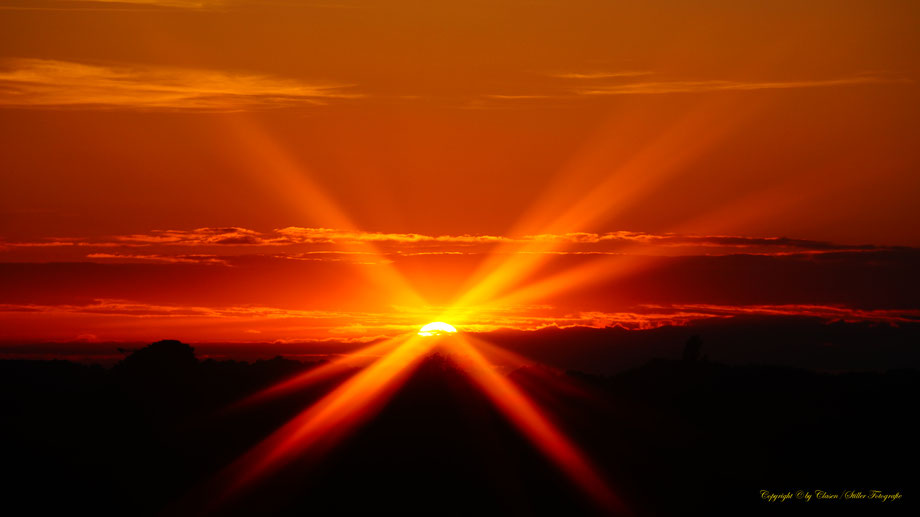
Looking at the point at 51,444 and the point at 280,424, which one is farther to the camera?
the point at 280,424

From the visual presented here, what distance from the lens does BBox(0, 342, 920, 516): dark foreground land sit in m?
55.8

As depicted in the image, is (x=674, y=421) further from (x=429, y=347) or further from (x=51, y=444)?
(x=51, y=444)

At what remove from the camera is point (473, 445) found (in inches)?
2518

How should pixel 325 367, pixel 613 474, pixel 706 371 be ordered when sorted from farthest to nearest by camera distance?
pixel 325 367
pixel 706 371
pixel 613 474

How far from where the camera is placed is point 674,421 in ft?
226

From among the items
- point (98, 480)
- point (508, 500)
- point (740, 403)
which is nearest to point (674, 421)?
point (740, 403)

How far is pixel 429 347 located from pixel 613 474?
2756 centimetres

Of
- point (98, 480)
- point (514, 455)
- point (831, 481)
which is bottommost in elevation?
point (831, 481)

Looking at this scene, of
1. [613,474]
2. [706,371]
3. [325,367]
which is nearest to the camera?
[613,474]

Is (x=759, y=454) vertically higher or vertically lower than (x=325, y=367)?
lower

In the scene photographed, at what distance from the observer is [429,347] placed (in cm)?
8531

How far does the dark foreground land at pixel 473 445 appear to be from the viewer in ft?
183

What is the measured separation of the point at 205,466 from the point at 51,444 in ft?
24.7

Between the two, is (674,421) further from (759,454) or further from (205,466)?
(205,466)
